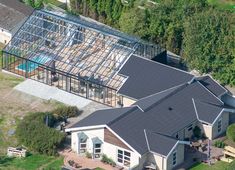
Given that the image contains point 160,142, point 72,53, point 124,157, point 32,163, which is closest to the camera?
point 160,142

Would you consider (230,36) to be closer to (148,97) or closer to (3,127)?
(148,97)

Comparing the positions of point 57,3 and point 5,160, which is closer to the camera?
point 5,160

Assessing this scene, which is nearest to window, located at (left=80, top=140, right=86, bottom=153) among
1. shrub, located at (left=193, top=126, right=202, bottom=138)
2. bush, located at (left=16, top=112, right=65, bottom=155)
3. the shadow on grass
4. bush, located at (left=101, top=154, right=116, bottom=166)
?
bush, located at (left=16, top=112, right=65, bottom=155)

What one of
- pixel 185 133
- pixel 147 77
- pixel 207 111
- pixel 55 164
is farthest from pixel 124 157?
pixel 147 77

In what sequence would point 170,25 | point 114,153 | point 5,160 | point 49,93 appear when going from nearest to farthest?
point 114,153
point 5,160
point 49,93
point 170,25

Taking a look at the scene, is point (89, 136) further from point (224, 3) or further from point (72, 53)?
point (224, 3)

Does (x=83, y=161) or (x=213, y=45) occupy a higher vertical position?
(x=213, y=45)
